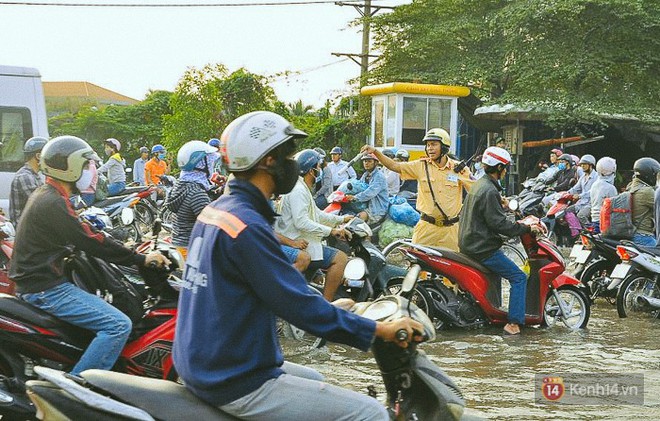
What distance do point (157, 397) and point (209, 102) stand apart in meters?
29.4

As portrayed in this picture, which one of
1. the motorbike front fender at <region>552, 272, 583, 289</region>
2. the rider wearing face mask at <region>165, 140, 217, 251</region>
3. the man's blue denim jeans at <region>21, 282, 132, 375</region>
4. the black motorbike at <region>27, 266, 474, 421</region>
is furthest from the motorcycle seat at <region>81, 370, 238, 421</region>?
the motorbike front fender at <region>552, 272, 583, 289</region>

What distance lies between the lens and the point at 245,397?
2.95 metres

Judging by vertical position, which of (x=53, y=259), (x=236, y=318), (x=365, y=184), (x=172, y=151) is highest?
(x=236, y=318)

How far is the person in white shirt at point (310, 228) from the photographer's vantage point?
784 centimetres

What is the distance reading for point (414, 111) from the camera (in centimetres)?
2464

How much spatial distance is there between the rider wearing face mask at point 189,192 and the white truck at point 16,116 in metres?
5.14

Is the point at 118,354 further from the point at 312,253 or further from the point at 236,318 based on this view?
the point at 312,253

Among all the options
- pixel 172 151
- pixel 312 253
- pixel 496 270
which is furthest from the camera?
pixel 172 151

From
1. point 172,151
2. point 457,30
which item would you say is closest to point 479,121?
point 457,30

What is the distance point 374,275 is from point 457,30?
2247 cm

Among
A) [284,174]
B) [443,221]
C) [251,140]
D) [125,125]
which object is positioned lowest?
[125,125]

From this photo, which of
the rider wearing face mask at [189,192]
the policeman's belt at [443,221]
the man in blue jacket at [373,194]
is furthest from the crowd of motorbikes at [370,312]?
the rider wearing face mask at [189,192]

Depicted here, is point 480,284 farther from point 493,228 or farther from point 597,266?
point 597,266

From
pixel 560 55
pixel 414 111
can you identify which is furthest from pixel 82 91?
pixel 414 111
